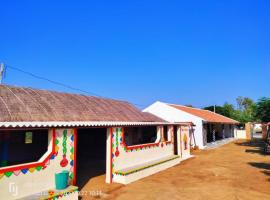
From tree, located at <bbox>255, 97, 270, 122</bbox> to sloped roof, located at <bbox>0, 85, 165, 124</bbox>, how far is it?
24452 mm

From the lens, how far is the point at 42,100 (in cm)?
1034

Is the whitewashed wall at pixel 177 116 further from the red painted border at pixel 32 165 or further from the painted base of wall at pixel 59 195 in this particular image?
the red painted border at pixel 32 165

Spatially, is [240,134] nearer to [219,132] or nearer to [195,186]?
[219,132]

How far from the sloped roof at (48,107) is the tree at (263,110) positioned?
80.2ft

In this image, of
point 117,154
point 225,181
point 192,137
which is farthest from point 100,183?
point 192,137

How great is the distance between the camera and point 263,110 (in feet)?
102

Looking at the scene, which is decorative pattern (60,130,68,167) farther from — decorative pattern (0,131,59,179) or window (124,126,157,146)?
window (124,126,157,146)

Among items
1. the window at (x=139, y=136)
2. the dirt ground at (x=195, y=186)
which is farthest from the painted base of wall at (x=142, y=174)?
the window at (x=139, y=136)

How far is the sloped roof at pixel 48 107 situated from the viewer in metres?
8.09

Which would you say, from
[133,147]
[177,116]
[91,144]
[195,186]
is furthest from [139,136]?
[195,186]

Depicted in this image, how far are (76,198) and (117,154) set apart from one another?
340 centimetres

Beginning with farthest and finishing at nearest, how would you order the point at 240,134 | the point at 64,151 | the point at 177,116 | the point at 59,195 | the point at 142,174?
the point at 240,134, the point at 177,116, the point at 142,174, the point at 64,151, the point at 59,195

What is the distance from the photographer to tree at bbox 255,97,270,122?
30.5 meters

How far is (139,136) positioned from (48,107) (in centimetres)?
1319
